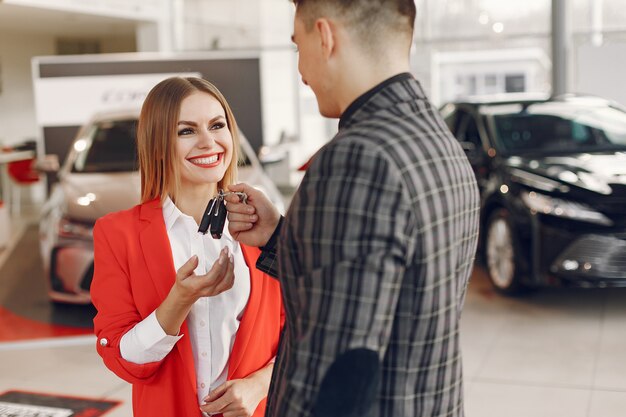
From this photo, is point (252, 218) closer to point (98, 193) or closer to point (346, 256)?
point (346, 256)

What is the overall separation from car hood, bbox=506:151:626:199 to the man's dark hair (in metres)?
4.50

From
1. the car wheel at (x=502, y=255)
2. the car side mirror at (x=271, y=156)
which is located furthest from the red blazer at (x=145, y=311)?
the car side mirror at (x=271, y=156)

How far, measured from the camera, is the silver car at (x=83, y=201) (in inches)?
218

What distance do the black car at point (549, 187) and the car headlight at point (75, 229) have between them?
305 cm

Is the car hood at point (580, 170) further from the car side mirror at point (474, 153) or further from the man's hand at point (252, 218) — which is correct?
the man's hand at point (252, 218)

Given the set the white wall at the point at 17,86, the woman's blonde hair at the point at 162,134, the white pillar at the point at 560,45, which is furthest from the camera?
the white wall at the point at 17,86

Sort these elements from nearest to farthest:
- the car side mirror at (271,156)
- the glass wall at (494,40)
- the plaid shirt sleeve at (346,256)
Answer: the plaid shirt sleeve at (346,256)
the car side mirror at (271,156)
the glass wall at (494,40)

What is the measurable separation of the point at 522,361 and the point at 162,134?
3489 millimetres

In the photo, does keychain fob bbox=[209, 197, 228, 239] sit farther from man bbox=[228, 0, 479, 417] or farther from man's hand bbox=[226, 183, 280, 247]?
man bbox=[228, 0, 479, 417]

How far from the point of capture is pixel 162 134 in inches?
76.1

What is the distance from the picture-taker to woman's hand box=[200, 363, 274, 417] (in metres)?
1.84

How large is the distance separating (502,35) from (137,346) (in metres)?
10.6

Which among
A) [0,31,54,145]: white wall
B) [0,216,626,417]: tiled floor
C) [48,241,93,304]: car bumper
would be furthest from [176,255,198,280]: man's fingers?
[0,31,54,145]: white wall

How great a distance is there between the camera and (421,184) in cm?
125
